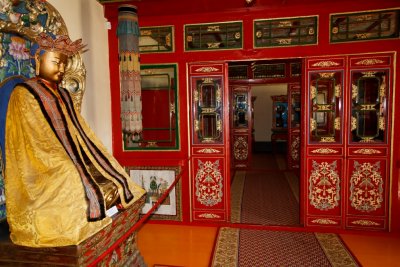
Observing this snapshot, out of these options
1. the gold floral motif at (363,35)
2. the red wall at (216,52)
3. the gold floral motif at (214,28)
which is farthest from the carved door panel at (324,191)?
the gold floral motif at (214,28)

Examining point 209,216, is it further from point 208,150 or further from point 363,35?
point 363,35

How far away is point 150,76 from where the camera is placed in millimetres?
3971

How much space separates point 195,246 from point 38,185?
214 cm

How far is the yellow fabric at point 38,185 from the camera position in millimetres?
1622

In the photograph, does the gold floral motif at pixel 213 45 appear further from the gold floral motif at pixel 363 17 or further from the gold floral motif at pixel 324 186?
the gold floral motif at pixel 324 186

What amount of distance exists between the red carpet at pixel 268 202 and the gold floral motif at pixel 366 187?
0.89 meters

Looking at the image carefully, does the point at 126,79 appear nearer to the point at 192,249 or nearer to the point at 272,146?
the point at 192,249

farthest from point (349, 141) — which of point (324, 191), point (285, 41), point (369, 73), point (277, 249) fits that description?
point (277, 249)

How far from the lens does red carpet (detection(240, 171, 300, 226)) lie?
3988 millimetres

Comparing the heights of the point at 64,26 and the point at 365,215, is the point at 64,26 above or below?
above

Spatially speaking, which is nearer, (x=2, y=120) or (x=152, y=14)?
(x=2, y=120)

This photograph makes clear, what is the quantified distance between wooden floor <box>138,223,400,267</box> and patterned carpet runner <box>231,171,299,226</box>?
2.32 feet

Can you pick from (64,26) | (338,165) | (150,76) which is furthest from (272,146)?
(64,26)

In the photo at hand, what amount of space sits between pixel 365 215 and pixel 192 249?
2378 mm
